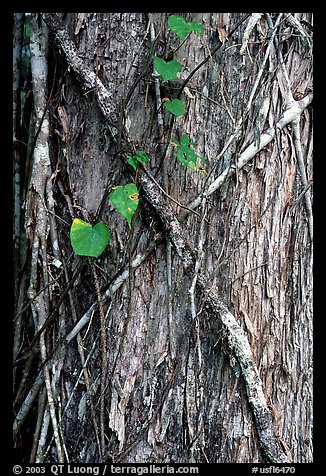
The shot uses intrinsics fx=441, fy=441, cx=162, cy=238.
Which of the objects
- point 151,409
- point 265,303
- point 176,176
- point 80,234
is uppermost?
point 176,176

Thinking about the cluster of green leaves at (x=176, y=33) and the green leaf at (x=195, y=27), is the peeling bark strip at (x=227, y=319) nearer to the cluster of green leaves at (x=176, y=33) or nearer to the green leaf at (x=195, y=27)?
the cluster of green leaves at (x=176, y=33)

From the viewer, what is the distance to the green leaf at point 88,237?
139 centimetres

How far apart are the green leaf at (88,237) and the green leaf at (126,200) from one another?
0.42 ft

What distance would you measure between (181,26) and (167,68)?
133 millimetres

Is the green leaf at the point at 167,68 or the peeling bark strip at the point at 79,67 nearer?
the green leaf at the point at 167,68

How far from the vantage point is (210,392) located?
1.49 m

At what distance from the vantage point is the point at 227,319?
1.46 metres

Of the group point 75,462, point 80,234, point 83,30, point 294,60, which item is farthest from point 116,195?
point 75,462

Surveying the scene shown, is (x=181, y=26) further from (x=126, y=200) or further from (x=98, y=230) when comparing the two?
(x=98, y=230)

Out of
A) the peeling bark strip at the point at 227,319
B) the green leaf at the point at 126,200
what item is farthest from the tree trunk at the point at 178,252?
the green leaf at the point at 126,200

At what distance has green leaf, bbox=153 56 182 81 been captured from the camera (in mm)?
1372

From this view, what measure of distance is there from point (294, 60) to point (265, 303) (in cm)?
87

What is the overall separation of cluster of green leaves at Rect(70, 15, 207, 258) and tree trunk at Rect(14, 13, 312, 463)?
0.18 ft

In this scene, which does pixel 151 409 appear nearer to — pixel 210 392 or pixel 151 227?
pixel 210 392
